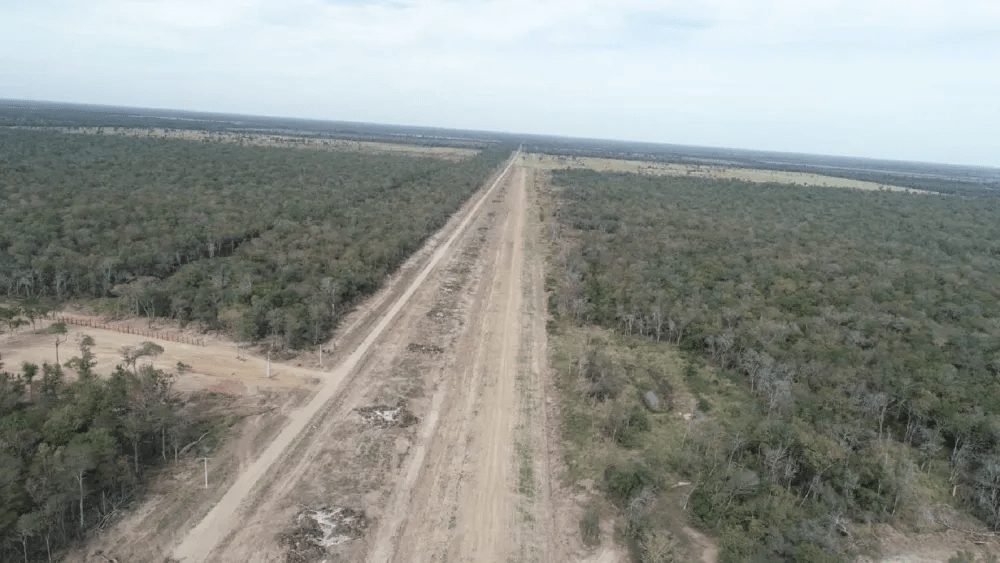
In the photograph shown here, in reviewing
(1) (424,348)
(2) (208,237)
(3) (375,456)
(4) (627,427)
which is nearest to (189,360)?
(1) (424,348)

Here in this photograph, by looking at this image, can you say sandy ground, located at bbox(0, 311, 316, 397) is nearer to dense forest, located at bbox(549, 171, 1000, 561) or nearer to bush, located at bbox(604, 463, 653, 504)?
bush, located at bbox(604, 463, 653, 504)

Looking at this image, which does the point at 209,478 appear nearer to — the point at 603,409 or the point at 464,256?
the point at 603,409

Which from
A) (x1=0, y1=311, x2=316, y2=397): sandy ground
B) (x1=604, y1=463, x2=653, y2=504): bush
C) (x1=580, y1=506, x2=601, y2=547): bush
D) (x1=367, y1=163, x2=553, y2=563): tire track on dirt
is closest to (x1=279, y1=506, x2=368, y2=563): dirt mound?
(x1=367, y1=163, x2=553, y2=563): tire track on dirt

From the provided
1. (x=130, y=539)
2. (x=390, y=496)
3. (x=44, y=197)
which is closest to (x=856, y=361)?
(x=390, y=496)

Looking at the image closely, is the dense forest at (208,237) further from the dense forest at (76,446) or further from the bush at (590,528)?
the bush at (590,528)

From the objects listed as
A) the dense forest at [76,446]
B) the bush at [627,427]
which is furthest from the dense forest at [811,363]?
the dense forest at [76,446]
